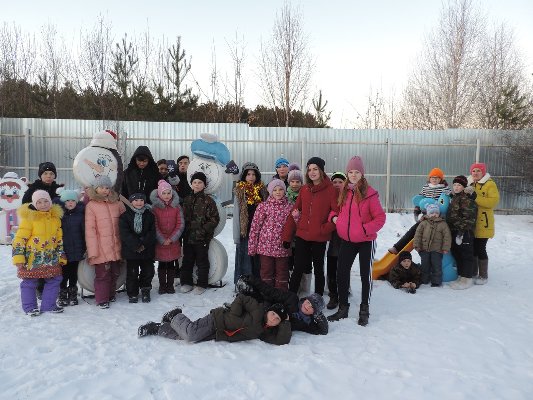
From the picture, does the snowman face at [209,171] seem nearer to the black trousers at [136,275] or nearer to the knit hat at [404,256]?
the black trousers at [136,275]

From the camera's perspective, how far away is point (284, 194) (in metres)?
5.41

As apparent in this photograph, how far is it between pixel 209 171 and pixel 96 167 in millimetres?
1506

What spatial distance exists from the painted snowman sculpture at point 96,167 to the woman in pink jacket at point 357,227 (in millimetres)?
2874

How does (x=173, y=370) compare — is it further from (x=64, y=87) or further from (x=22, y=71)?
(x=22, y=71)

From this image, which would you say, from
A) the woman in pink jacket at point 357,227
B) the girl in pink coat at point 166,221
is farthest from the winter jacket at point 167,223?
the woman in pink jacket at point 357,227

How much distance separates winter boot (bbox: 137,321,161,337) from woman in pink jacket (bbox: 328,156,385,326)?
1951 millimetres

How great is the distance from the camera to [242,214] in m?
5.65

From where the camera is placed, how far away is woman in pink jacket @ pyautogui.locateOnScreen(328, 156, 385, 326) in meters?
4.60

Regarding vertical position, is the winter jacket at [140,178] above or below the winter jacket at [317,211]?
above

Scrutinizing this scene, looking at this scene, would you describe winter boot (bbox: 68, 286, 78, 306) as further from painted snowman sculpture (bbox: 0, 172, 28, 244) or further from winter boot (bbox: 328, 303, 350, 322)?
painted snowman sculpture (bbox: 0, 172, 28, 244)

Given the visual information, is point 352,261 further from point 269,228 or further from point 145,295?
point 145,295

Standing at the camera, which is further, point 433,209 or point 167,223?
point 433,209

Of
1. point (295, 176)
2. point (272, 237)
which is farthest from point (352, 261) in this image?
point (295, 176)

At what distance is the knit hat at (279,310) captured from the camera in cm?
416
